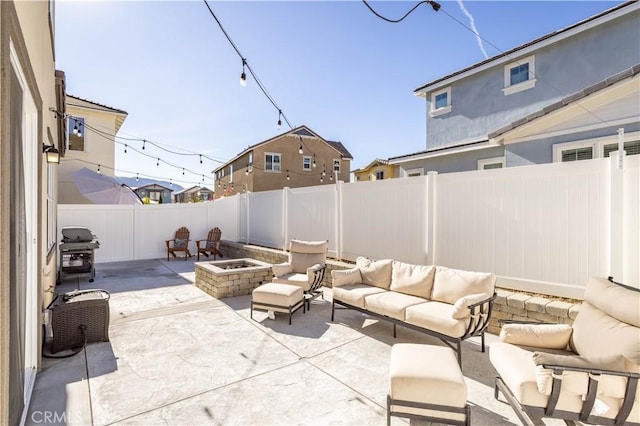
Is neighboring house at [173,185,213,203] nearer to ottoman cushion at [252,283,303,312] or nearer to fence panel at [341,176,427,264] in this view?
fence panel at [341,176,427,264]

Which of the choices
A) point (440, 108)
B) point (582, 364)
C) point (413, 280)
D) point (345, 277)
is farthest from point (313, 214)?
point (440, 108)

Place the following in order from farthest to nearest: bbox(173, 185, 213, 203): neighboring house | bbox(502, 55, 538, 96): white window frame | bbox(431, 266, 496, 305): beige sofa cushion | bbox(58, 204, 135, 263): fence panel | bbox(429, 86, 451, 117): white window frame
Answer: bbox(173, 185, 213, 203): neighboring house
bbox(429, 86, 451, 117): white window frame
bbox(58, 204, 135, 263): fence panel
bbox(502, 55, 538, 96): white window frame
bbox(431, 266, 496, 305): beige sofa cushion

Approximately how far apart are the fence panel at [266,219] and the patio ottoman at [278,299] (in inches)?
162

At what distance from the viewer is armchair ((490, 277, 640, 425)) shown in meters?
1.99

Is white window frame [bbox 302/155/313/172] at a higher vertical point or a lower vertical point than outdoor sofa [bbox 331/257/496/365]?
higher

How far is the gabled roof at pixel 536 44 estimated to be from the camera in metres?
7.07

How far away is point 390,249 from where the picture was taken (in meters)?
5.96

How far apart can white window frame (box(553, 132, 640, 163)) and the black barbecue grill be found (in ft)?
35.0

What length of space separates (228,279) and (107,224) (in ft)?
21.1

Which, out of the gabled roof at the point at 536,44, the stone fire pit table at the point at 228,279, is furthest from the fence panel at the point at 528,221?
the gabled roof at the point at 536,44

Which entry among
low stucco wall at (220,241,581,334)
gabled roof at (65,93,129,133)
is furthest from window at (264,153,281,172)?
low stucco wall at (220,241,581,334)

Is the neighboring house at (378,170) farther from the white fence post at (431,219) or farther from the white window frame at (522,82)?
the white fence post at (431,219)

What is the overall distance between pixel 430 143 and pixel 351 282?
8.01 metres

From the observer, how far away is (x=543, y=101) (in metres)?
8.38
